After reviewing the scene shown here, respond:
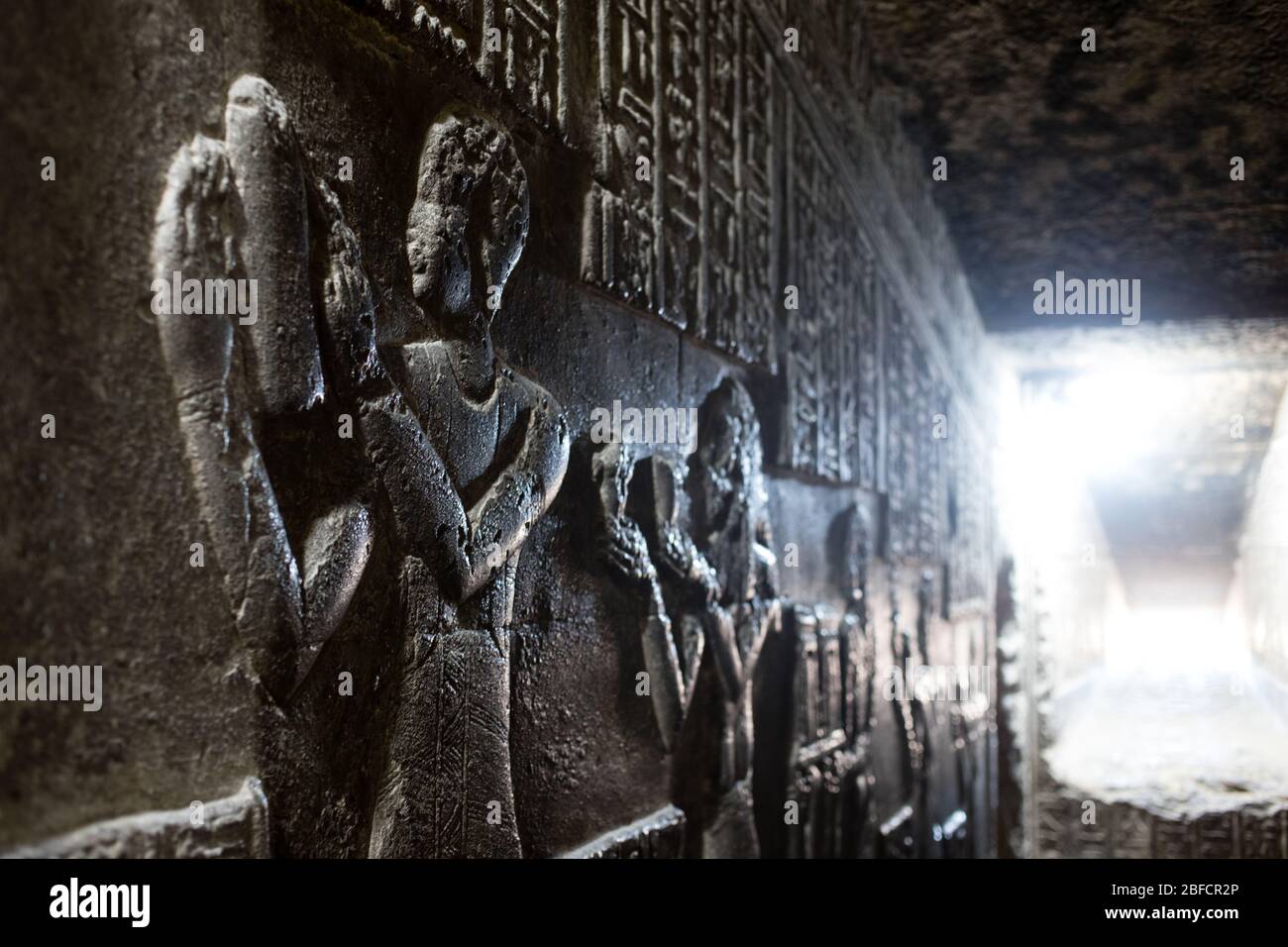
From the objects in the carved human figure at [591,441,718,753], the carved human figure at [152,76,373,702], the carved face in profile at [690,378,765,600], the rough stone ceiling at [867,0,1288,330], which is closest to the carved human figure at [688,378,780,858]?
the carved face in profile at [690,378,765,600]

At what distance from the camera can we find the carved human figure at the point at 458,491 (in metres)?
1.35

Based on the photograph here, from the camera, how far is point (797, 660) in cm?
304

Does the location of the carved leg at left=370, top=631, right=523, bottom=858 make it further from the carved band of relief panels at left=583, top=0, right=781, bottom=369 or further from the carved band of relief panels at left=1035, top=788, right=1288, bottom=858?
the carved band of relief panels at left=1035, top=788, right=1288, bottom=858

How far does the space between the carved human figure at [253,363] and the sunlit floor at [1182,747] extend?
6273 millimetres

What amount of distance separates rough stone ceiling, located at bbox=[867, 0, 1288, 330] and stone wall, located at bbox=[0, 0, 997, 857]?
1122mm

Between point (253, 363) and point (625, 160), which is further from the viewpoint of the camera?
point (625, 160)

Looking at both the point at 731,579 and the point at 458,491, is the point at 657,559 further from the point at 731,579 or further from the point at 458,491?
the point at 458,491

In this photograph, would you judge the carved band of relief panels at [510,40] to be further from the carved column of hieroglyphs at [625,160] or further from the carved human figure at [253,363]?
the carved human figure at [253,363]

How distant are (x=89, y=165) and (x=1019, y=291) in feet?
22.5

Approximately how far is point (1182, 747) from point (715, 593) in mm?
6374

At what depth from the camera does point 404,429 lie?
1328mm

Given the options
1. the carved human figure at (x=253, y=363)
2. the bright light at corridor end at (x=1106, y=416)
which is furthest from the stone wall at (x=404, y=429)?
the bright light at corridor end at (x=1106, y=416)

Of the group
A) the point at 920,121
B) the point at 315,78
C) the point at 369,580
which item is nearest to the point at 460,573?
the point at 369,580

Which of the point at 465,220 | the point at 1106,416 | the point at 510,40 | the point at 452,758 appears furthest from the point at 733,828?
the point at 1106,416
